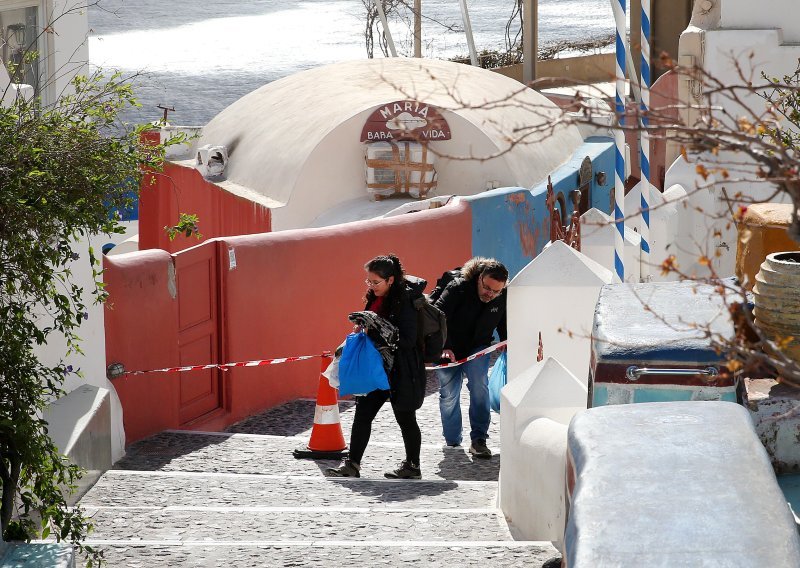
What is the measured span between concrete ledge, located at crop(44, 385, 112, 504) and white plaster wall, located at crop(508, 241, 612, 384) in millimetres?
Result: 3022

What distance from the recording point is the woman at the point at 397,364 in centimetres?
892

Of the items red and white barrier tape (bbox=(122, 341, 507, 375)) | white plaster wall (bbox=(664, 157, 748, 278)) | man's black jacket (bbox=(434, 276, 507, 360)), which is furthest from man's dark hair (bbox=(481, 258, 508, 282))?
white plaster wall (bbox=(664, 157, 748, 278))

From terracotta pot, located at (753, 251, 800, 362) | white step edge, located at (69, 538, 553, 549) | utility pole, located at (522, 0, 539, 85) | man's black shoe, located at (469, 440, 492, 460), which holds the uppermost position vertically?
utility pole, located at (522, 0, 539, 85)

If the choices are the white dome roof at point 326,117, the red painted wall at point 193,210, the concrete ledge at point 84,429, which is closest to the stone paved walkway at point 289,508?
the concrete ledge at point 84,429

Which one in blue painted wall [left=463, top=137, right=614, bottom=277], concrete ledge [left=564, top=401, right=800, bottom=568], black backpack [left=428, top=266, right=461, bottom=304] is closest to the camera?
concrete ledge [left=564, top=401, right=800, bottom=568]

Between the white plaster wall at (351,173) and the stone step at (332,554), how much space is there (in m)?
10.5

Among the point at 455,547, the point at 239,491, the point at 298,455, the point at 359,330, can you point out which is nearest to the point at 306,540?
the point at 455,547

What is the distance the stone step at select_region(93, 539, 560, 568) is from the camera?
661cm

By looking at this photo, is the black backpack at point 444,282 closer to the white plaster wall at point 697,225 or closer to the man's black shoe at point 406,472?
the man's black shoe at point 406,472

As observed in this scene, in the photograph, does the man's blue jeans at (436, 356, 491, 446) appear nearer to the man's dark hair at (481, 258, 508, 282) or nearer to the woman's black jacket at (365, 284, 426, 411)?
the man's dark hair at (481, 258, 508, 282)

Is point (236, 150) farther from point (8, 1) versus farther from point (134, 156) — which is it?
point (134, 156)

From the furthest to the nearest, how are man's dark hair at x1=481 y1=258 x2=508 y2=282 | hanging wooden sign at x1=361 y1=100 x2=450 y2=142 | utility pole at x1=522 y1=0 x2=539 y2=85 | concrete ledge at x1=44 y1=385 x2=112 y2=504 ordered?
utility pole at x1=522 y1=0 x2=539 y2=85 → hanging wooden sign at x1=361 y1=100 x2=450 y2=142 → man's dark hair at x1=481 y1=258 x2=508 y2=282 → concrete ledge at x1=44 y1=385 x2=112 y2=504

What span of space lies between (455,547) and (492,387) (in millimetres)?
3929

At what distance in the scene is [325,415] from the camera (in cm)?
1003
